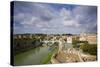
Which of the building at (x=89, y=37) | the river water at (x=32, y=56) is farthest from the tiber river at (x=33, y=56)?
the building at (x=89, y=37)

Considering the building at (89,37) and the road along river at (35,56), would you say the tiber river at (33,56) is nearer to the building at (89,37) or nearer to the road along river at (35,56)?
the road along river at (35,56)

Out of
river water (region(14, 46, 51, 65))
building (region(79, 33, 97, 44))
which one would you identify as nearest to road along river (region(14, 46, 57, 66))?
river water (region(14, 46, 51, 65))

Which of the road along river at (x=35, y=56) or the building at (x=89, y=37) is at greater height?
the building at (x=89, y=37)

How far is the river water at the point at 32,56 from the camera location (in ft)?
7.67

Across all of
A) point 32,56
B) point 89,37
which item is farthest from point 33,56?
point 89,37

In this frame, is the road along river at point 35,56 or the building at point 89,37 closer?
the road along river at point 35,56

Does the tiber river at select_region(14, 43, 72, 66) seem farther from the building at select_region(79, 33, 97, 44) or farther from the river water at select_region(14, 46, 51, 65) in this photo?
the building at select_region(79, 33, 97, 44)

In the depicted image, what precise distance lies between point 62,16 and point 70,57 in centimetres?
55

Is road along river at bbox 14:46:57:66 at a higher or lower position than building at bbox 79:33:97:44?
lower

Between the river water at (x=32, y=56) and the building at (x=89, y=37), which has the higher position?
the building at (x=89, y=37)

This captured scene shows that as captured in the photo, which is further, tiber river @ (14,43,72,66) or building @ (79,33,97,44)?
building @ (79,33,97,44)

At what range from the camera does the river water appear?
234 cm

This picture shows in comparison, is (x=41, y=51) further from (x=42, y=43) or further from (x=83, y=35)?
(x=83, y=35)
